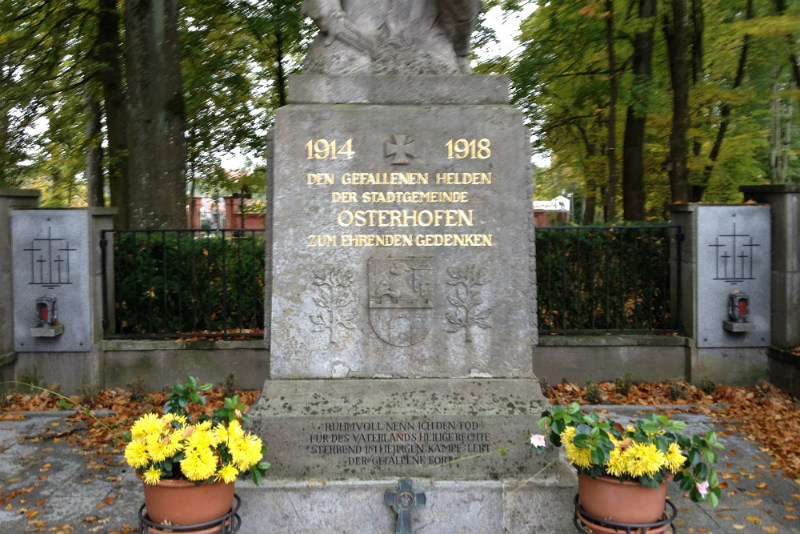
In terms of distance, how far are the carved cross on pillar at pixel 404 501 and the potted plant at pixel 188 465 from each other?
0.95m

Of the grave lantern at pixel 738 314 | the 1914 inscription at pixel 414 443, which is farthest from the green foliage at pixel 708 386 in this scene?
the 1914 inscription at pixel 414 443

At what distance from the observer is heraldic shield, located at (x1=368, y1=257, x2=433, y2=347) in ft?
16.0

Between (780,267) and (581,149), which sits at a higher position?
(581,149)

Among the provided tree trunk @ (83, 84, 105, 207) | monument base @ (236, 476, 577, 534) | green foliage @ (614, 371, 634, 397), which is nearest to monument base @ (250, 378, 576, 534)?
monument base @ (236, 476, 577, 534)

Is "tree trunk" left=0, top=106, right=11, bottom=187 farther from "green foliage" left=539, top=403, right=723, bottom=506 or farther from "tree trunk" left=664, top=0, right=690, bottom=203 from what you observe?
"green foliage" left=539, top=403, right=723, bottom=506

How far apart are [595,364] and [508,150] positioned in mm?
5043

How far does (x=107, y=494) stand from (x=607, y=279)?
254 inches

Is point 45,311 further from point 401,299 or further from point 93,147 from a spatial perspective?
point 93,147

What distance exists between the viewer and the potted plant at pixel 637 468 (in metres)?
3.74

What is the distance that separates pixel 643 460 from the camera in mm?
3715

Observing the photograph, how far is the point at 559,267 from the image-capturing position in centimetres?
975

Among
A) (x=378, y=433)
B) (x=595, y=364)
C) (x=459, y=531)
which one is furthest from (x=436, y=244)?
(x=595, y=364)

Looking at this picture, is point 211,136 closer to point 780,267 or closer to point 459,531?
point 780,267

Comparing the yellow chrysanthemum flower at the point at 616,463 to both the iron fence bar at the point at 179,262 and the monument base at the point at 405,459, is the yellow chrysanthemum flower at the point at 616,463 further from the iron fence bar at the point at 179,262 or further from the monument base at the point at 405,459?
the iron fence bar at the point at 179,262
